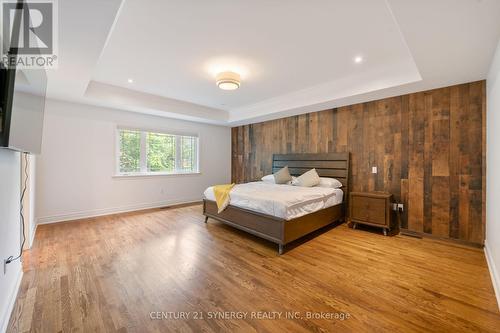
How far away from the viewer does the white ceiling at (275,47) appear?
1809 millimetres

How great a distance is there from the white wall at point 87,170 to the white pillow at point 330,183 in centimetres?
381

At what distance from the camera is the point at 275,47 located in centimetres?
264

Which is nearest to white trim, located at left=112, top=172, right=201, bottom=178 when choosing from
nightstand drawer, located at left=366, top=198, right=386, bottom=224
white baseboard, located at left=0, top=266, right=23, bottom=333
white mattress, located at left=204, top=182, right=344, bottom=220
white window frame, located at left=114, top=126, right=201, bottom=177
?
white window frame, located at left=114, top=126, right=201, bottom=177

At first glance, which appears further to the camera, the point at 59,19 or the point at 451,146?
the point at 451,146

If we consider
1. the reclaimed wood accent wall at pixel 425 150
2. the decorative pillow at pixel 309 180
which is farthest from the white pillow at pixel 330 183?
the reclaimed wood accent wall at pixel 425 150

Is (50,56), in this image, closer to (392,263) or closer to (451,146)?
(392,263)

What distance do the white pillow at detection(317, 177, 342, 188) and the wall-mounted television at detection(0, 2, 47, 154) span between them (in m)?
4.17

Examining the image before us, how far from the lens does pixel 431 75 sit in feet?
9.14

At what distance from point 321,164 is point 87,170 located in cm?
500

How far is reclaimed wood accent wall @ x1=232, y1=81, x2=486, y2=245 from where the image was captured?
300 centimetres

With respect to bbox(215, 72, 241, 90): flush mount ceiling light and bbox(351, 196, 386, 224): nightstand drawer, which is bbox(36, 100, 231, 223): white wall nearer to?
bbox(215, 72, 241, 90): flush mount ceiling light

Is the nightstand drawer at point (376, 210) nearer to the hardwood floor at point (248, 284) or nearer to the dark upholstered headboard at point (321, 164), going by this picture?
the hardwood floor at point (248, 284)

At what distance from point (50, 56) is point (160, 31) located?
4.25 ft

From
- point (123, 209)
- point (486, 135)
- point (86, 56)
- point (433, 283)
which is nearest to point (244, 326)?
point (433, 283)
